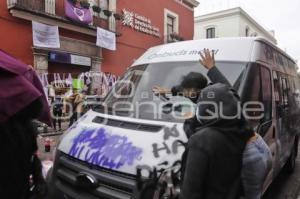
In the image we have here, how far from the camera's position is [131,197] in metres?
2.65

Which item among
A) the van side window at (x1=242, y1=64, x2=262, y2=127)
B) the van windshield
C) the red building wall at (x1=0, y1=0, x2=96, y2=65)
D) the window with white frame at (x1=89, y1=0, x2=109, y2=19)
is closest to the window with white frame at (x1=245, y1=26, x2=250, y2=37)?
the window with white frame at (x1=89, y1=0, x2=109, y2=19)

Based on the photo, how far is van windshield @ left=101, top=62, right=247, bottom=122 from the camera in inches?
137

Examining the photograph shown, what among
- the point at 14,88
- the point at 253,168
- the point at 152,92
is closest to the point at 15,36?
the point at 152,92

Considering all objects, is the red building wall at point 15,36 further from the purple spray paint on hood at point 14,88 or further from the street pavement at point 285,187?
the purple spray paint on hood at point 14,88

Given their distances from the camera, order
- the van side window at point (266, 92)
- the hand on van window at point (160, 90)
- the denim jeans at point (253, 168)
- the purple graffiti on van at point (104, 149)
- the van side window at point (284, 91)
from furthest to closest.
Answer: the van side window at point (284, 91), the van side window at point (266, 92), the hand on van window at point (160, 90), the purple graffiti on van at point (104, 149), the denim jeans at point (253, 168)

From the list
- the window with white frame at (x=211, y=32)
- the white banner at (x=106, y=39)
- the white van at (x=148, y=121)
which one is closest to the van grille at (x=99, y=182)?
the white van at (x=148, y=121)

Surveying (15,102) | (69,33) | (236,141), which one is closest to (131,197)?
(236,141)

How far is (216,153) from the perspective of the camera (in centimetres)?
199

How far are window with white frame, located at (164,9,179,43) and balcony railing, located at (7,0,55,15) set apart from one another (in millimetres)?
9605

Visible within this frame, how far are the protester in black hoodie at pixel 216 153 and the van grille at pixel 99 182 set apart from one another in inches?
29.5

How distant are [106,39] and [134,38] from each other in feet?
9.29

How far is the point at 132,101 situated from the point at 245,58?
136 cm

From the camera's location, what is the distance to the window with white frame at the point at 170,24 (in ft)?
74.6

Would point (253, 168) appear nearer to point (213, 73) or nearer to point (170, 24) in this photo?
point (213, 73)
